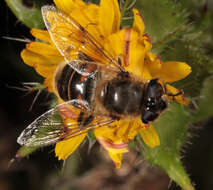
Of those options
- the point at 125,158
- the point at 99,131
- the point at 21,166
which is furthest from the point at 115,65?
the point at 21,166

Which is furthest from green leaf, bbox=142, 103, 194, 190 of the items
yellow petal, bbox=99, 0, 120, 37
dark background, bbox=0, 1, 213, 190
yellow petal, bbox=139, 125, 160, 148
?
dark background, bbox=0, 1, 213, 190

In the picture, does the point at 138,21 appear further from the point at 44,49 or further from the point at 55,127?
the point at 55,127

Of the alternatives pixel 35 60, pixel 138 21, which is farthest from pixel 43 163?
pixel 138 21

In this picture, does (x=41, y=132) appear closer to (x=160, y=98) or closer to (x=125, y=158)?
(x=160, y=98)

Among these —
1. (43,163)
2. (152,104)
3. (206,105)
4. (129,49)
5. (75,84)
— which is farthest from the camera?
(43,163)

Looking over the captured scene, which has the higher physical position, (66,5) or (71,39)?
(66,5)


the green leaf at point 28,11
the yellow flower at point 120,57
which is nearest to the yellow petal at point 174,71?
the yellow flower at point 120,57

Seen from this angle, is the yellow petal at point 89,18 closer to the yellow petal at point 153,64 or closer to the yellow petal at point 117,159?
the yellow petal at point 153,64
